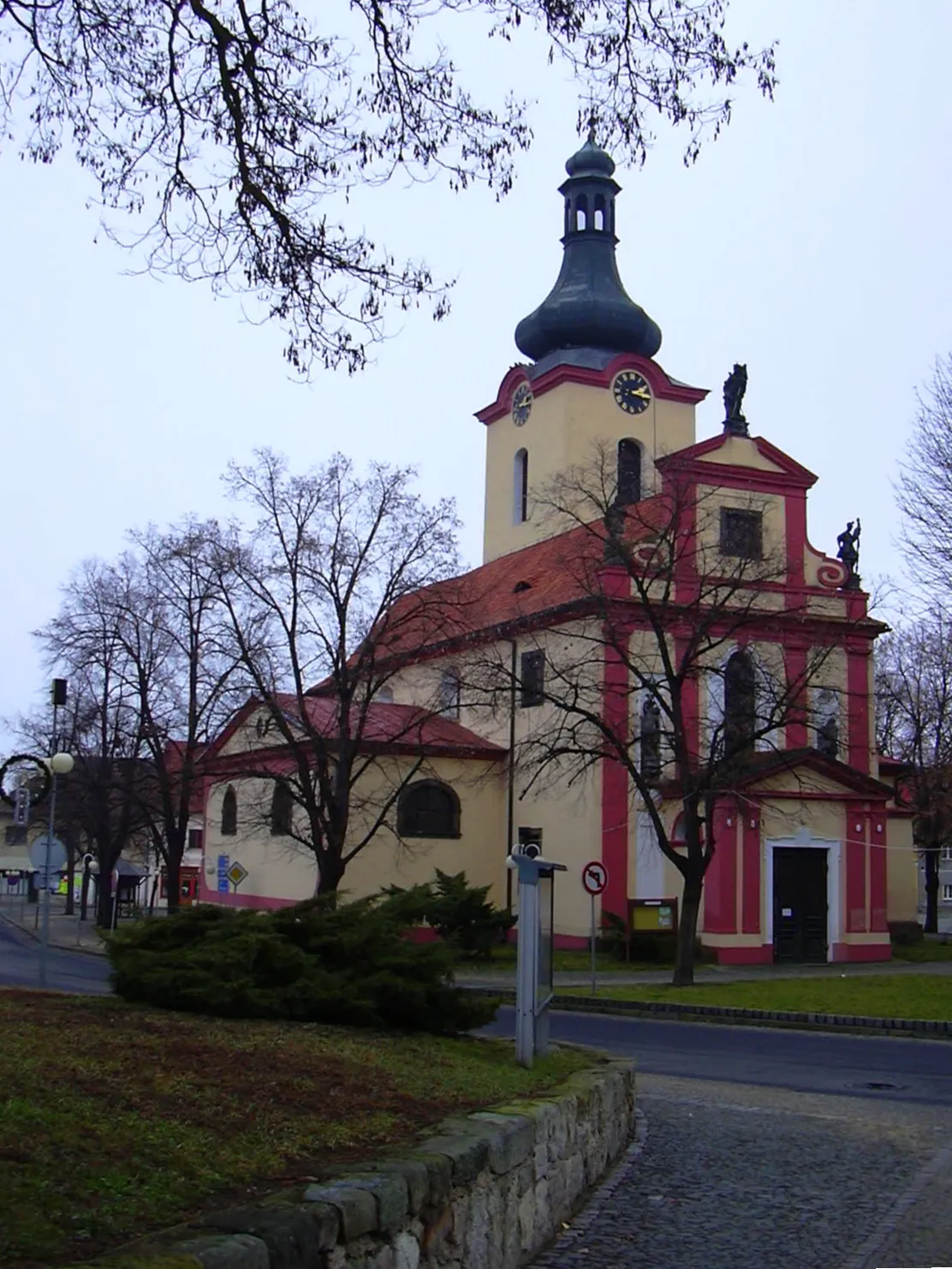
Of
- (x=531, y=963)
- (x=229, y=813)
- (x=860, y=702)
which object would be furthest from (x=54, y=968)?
(x=531, y=963)

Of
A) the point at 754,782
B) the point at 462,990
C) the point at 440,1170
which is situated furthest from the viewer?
the point at 754,782

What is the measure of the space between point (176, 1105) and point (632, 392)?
43364 millimetres

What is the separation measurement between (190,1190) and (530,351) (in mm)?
47059

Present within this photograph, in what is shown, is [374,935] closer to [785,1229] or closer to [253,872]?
[785,1229]

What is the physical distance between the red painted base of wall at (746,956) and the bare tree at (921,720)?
576 inches

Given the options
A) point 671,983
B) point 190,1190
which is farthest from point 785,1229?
point 671,983

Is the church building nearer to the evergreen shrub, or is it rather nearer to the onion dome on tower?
the onion dome on tower

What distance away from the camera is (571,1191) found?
8211mm

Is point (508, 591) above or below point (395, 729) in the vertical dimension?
above

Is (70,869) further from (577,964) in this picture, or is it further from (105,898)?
(577,964)

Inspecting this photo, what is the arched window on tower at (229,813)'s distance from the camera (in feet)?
152

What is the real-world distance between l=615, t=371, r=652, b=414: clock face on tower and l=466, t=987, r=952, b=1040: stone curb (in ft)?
85.4

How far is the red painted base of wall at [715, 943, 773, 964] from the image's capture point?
113 feet

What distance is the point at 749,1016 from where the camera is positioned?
74.5ft
